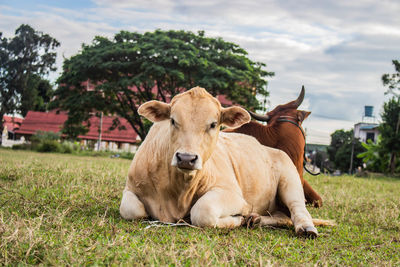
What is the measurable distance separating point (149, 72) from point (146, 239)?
18.7 meters

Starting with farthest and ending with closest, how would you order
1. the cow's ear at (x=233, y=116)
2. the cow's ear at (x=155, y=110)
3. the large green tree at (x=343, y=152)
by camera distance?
the large green tree at (x=343, y=152)
the cow's ear at (x=233, y=116)
the cow's ear at (x=155, y=110)

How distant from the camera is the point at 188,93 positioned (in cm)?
429

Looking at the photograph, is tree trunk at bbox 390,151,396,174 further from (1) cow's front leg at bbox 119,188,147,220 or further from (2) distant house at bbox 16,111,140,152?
(1) cow's front leg at bbox 119,188,147,220

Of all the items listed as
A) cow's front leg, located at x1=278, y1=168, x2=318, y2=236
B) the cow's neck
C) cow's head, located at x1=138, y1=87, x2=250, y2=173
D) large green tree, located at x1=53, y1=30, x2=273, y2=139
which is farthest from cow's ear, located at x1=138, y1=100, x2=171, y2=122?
large green tree, located at x1=53, y1=30, x2=273, y2=139

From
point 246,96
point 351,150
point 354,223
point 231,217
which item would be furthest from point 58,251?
point 351,150

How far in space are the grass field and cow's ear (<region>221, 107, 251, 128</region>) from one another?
3.69 ft

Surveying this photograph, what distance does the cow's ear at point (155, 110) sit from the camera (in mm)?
4289

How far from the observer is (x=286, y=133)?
20.7 ft

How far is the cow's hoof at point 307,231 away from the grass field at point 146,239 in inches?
2.4

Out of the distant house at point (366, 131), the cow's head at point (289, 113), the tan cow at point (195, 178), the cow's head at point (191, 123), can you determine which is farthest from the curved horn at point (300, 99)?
the distant house at point (366, 131)

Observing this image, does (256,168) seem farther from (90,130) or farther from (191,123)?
(90,130)

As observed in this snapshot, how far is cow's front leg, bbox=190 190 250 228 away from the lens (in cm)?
405

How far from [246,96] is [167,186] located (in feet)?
66.3

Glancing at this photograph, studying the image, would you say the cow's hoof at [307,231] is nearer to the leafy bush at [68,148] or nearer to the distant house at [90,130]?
the leafy bush at [68,148]
